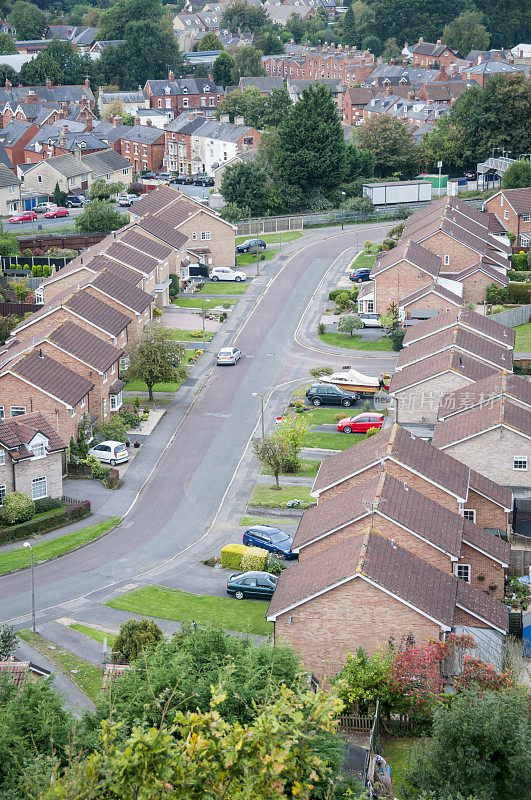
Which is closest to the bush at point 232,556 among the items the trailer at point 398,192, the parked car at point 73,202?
the trailer at point 398,192

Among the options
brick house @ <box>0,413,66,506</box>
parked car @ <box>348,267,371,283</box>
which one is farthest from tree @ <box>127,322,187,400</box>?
parked car @ <box>348,267,371,283</box>

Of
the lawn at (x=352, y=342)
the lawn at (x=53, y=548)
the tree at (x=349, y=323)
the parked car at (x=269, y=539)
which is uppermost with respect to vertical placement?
the tree at (x=349, y=323)

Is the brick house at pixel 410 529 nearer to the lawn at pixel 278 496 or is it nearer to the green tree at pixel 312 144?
the lawn at pixel 278 496

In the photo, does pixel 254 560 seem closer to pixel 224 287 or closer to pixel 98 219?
pixel 224 287

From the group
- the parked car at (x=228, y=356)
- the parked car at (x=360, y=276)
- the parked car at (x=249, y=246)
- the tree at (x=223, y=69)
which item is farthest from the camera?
the tree at (x=223, y=69)

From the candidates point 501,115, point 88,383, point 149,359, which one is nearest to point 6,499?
point 88,383

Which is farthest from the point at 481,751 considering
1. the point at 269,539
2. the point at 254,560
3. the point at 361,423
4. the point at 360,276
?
the point at 360,276

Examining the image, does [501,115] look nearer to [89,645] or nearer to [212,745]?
[89,645]
